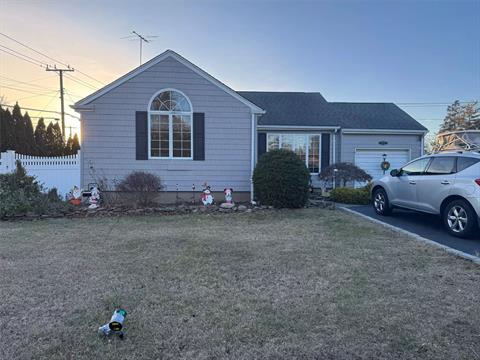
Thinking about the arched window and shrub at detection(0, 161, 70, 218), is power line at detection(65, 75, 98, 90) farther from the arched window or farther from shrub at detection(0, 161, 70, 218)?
shrub at detection(0, 161, 70, 218)

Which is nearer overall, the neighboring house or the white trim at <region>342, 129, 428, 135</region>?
the neighboring house

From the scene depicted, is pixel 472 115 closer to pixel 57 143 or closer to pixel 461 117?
pixel 461 117

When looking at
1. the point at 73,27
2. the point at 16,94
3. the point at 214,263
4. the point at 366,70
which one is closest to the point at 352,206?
the point at 214,263

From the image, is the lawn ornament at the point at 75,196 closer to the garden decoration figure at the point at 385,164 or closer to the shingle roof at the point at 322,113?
the shingle roof at the point at 322,113

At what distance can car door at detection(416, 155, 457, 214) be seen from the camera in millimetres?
6793

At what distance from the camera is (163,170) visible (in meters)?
11.0

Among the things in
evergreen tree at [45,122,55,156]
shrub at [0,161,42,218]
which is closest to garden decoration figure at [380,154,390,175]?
shrub at [0,161,42,218]

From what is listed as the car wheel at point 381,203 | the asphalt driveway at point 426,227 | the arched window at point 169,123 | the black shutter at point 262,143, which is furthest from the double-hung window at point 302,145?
the car wheel at point 381,203

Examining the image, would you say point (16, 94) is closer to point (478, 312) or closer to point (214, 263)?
point (214, 263)

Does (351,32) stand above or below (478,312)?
above

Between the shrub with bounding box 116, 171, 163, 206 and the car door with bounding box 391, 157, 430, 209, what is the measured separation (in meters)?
6.71

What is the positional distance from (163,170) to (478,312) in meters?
9.16

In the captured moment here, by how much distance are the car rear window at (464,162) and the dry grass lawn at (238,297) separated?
5.96 feet

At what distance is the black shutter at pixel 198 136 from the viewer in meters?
10.9
